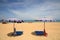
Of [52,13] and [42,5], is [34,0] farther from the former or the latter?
[52,13]

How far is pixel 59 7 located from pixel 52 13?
34cm

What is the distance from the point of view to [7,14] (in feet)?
13.5

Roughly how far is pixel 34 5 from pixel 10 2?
0.89 meters

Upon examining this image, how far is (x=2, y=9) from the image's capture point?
4.09 m

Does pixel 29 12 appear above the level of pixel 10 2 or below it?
below

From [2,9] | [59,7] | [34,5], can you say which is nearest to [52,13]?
[59,7]

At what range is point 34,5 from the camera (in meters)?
4.11

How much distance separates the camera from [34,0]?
13.3 ft

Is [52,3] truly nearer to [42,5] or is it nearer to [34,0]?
[42,5]

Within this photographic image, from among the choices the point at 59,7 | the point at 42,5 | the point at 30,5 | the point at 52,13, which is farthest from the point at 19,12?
the point at 59,7

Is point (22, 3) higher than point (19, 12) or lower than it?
higher

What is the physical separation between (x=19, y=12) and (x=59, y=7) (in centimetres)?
150

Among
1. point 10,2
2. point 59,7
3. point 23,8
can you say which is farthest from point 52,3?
point 10,2

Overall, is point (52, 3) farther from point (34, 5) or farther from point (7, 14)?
point (7, 14)
